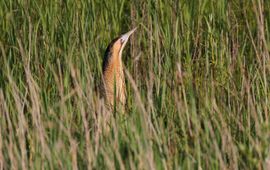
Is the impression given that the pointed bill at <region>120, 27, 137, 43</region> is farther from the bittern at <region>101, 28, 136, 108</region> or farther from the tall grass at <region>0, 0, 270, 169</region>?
the tall grass at <region>0, 0, 270, 169</region>

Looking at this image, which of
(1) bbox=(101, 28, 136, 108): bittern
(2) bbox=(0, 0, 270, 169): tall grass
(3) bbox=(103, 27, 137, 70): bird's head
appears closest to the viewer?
(2) bbox=(0, 0, 270, 169): tall grass

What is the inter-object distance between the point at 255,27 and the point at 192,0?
42 cm

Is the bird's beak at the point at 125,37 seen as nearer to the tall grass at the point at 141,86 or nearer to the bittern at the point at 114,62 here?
the bittern at the point at 114,62

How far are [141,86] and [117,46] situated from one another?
43cm

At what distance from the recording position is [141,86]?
224 inches

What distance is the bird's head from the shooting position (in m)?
6.00

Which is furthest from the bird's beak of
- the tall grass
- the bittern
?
the tall grass

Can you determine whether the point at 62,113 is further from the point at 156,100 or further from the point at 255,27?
the point at 255,27

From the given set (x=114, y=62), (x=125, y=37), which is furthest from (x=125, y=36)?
(x=114, y=62)

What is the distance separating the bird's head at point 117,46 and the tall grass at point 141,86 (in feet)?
0.31

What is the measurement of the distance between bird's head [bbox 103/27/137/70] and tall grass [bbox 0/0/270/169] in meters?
0.09

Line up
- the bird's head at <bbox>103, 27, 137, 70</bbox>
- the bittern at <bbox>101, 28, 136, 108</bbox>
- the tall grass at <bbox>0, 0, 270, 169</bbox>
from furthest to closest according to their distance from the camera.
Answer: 1. the bird's head at <bbox>103, 27, 137, 70</bbox>
2. the bittern at <bbox>101, 28, 136, 108</bbox>
3. the tall grass at <bbox>0, 0, 270, 169</bbox>

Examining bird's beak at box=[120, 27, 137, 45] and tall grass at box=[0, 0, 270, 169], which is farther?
bird's beak at box=[120, 27, 137, 45]

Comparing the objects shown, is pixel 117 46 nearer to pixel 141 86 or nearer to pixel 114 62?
pixel 114 62
